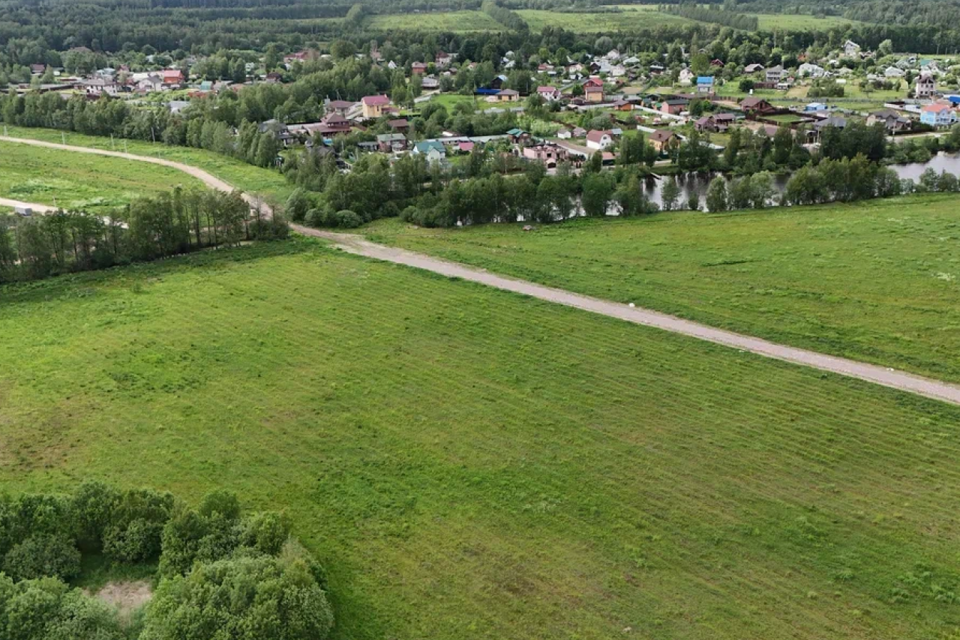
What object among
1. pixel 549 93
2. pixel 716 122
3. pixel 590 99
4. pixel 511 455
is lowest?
pixel 511 455

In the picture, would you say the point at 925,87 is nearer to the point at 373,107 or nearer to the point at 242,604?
the point at 373,107

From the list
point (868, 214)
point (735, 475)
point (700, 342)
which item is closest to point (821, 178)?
point (868, 214)

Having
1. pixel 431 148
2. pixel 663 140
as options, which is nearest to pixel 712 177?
pixel 663 140

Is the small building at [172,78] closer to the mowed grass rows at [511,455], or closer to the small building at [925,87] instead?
the mowed grass rows at [511,455]

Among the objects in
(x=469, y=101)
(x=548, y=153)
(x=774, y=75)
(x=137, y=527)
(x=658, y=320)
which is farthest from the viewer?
(x=774, y=75)

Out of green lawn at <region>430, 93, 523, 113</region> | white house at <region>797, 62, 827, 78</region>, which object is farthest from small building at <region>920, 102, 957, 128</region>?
green lawn at <region>430, 93, 523, 113</region>

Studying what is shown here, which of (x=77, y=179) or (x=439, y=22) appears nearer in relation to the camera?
(x=77, y=179)

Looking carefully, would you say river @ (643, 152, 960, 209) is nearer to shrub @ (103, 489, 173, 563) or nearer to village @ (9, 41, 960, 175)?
village @ (9, 41, 960, 175)

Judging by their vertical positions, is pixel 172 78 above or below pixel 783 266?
above
